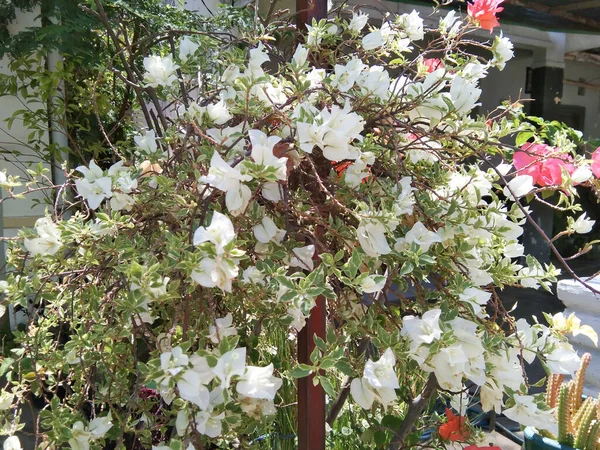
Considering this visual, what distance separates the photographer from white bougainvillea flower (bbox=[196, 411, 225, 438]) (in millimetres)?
750

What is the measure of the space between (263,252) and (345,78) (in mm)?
333

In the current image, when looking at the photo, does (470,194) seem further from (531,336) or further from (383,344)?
(383,344)

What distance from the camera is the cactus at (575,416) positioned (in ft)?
4.68

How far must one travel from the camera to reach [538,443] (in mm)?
1501

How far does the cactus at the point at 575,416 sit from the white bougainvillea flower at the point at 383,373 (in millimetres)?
985

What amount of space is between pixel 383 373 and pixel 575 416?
1101 mm

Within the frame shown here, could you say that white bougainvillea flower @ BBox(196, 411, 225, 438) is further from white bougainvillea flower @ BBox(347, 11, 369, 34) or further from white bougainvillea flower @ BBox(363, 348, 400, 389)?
white bougainvillea flower @ BBox(347, 11, 369, 34)

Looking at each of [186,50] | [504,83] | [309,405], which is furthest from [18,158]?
[504,83]

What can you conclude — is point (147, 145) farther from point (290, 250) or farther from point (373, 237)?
point (373, 237)

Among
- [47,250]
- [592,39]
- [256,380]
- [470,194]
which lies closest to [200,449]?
[256,380]

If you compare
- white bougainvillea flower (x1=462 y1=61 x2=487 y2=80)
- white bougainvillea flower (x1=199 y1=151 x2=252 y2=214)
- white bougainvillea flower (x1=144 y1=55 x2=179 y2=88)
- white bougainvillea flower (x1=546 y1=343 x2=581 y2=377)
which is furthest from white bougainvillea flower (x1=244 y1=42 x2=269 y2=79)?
white bougainvillea flower (x1=546 y1=343 x2=581 y2=377)

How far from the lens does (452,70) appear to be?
3.46 feet

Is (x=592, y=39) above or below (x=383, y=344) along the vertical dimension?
above

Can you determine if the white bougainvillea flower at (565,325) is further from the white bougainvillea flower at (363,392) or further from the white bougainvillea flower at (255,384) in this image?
the white bougainvillea flower at (255,384)
